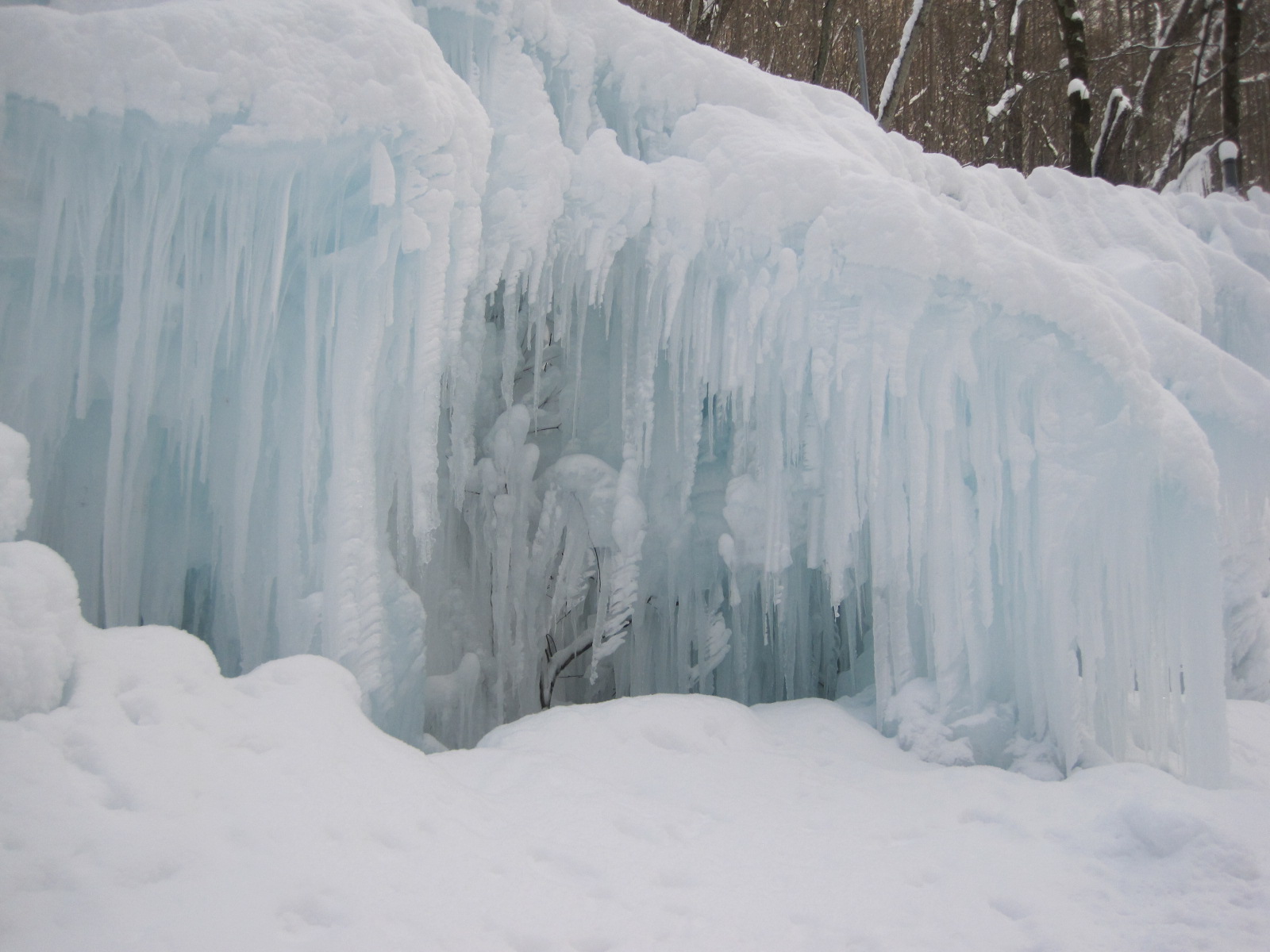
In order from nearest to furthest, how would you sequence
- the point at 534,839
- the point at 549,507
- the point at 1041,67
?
1. the point at 534,839
2. the point at 549,507
3. the point at 1041,67

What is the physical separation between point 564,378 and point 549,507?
→ 762mm

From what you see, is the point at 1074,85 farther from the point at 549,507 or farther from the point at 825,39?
the point at 549,507

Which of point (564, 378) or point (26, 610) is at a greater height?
point (564, 378)

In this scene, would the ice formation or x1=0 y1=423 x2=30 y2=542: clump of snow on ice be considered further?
the ice formation

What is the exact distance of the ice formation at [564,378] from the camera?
302 cm

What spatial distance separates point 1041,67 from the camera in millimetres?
14703

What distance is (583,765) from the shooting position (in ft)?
9.80

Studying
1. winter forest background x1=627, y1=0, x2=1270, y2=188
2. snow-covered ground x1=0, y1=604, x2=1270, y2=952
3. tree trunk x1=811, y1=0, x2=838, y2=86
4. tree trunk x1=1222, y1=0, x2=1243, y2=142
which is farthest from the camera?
tree trunk x1=811, y1=0, x2=838, y2=86

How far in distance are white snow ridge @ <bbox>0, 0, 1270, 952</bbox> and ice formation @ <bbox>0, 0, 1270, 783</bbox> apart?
2 cm

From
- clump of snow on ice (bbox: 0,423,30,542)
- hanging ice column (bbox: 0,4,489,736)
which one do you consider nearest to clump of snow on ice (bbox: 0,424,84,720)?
clump of snow on ice (bbox: 0,423,30,542)

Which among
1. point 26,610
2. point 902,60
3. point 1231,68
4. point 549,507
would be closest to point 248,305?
point 26,610

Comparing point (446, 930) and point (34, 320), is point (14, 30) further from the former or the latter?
point (446, 930)

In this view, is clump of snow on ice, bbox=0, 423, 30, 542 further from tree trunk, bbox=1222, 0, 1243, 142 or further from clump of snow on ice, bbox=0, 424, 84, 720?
tree trunk, bbox=1222, 0, 1243, 142

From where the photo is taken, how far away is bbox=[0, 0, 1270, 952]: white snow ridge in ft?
7.21
